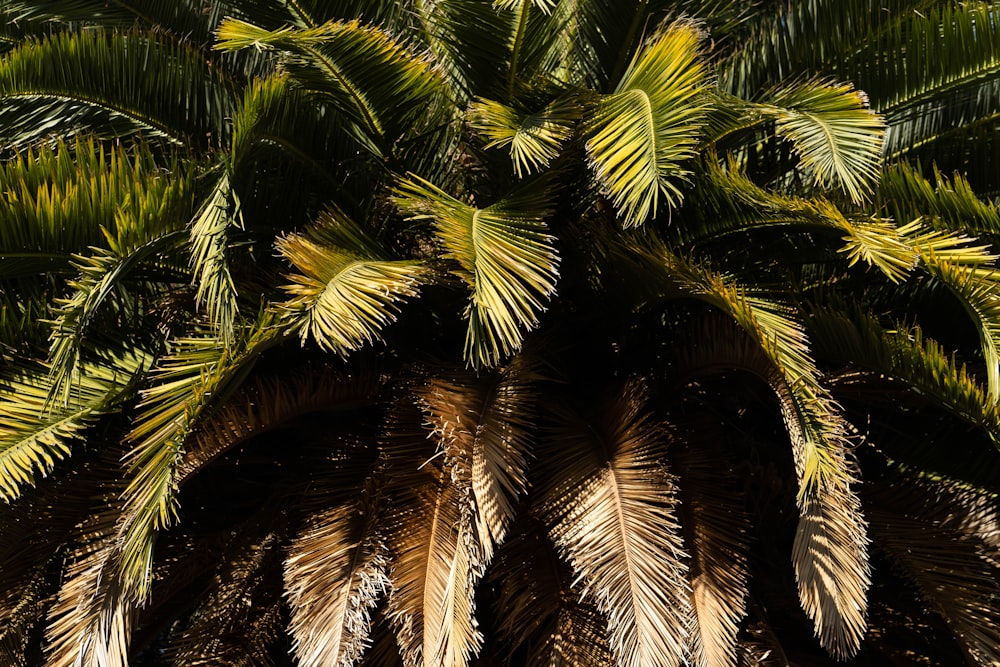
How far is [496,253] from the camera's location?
3422mm

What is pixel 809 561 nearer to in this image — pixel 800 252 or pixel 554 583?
pixel 554 583

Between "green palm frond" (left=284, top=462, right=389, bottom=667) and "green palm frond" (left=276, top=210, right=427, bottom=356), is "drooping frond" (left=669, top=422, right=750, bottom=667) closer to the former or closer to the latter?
"green palm frond" (left=284, top=462, right=389, bottom=667)

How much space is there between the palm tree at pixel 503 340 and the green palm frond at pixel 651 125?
0.02 metres

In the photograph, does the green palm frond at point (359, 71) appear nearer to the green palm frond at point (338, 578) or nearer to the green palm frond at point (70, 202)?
the green palm frond at point (70, 202)

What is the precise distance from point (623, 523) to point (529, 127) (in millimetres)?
1491

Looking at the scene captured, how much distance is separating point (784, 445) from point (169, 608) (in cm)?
298

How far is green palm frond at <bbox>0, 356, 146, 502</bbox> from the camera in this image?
3664 millimetres

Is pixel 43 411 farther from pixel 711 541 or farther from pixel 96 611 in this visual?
pixel 711 541

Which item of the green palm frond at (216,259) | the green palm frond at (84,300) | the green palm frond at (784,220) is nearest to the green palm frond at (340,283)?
the green palm frond at (216,259)

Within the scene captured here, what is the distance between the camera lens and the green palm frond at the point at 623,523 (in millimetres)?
3336

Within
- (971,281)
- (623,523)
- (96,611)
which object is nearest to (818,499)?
(623,523)

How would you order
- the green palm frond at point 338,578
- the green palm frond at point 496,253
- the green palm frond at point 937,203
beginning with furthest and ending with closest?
the green palm frond at point 937,203 → the green palm frond at point 338,578 → the green palm frond at point 496,253

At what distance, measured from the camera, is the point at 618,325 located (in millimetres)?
4371

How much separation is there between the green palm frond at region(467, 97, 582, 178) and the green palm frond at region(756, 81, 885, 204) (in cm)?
72
